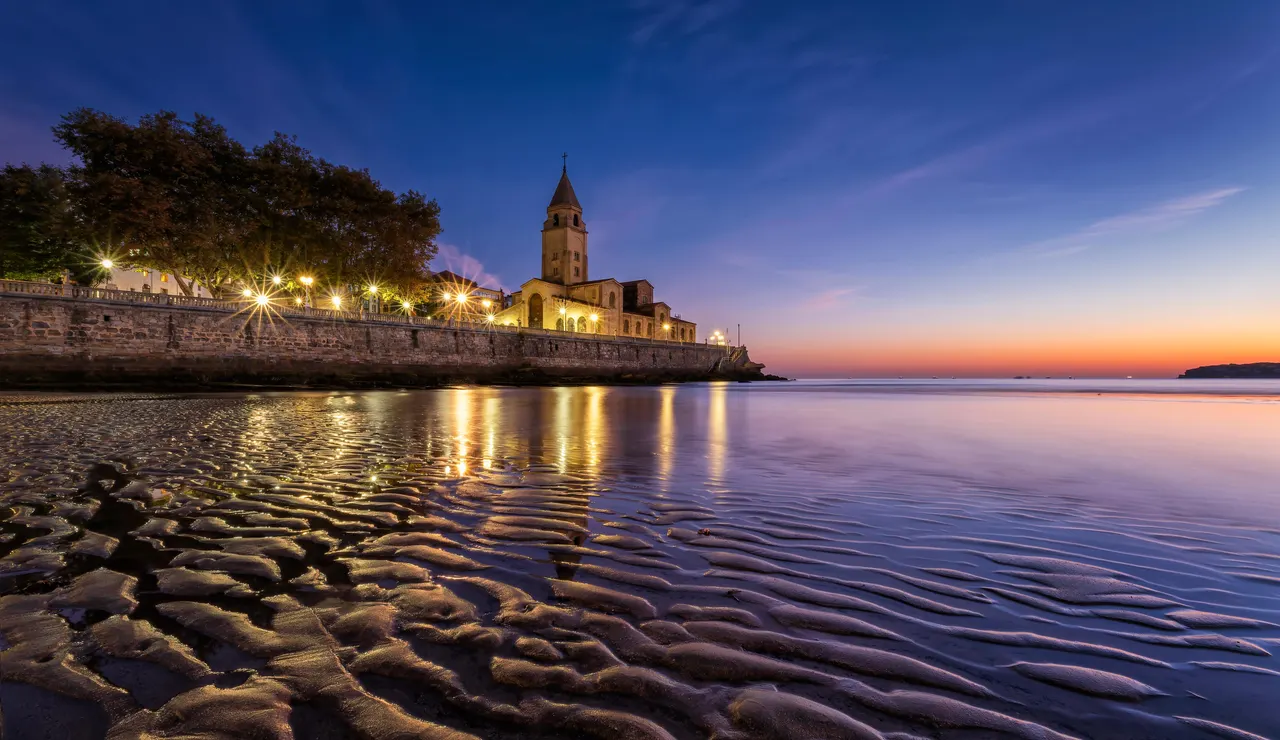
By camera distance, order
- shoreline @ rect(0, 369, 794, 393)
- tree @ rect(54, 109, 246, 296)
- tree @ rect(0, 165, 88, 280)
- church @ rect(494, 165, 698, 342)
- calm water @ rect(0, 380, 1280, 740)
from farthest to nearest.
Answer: church @ rect(494, 165, 698, 342) → tree @ rect(0, 165, 88, 280) → tree @ rect(54, 109, 246, 296) → shoreline @ rect(0, 369, 794, 393) → calm water @ rect(0, 380, 1280, 740)

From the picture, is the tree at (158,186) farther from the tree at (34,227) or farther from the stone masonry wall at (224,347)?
the stone masonry wall at (224,347)

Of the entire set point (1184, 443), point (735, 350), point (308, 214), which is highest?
point (308, 214)

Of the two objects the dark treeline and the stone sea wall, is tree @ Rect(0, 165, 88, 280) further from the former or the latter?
the stone sea wall

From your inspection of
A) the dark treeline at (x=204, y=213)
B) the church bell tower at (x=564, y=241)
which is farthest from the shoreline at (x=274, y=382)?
the church bell tower at (x=564, y=241)

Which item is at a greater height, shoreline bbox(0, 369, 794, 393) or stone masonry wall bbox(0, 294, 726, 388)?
stone masonry wall bbox(0, 294, 726, 388)

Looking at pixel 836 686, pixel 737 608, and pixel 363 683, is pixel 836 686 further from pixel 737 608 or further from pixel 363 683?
pixel 363 683

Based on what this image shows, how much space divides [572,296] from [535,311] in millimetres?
5446

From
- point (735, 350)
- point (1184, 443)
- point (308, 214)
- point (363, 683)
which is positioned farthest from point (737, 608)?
point (735, 350)

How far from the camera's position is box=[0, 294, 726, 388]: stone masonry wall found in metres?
22.1

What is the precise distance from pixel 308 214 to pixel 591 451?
112ft

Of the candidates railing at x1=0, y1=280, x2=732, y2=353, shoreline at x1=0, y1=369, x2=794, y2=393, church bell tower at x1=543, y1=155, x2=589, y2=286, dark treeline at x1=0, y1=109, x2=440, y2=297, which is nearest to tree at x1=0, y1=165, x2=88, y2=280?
dark treeline at x1=0, y1=109, x2=440, y2=297

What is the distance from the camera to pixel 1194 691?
1915 millimetres

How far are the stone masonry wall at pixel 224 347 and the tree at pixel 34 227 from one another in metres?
6.10

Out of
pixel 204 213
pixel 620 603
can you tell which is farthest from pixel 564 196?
pixel 620 603
